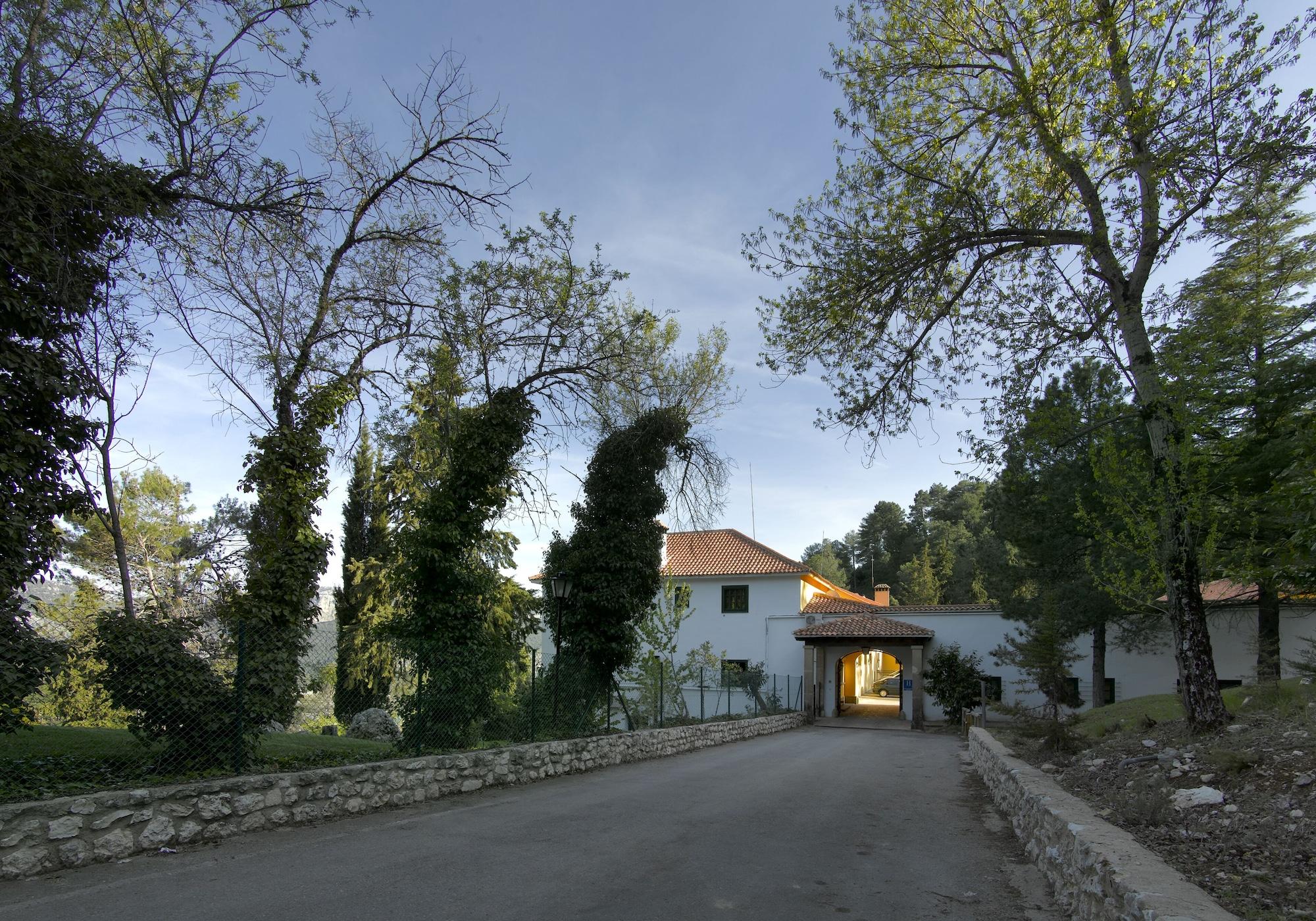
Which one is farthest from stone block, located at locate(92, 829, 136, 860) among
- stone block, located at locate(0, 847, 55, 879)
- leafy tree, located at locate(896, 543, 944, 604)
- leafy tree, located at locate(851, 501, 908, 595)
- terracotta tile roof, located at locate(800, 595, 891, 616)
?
leafy tree, located at locate(851, 501, 908, 595)

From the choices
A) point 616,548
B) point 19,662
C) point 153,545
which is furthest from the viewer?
point 153,545

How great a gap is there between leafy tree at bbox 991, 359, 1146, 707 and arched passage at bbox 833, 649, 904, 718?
7824mm

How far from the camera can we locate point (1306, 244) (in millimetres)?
14562

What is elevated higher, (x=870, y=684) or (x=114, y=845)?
(x=114, y=845)

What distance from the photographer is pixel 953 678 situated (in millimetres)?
28234

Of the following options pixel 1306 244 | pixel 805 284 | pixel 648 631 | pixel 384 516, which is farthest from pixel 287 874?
pixel 384 516

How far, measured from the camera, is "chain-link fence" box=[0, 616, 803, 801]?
661 centimetres

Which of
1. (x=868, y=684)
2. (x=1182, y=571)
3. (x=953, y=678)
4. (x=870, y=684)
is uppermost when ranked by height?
(x=1182, y=571)

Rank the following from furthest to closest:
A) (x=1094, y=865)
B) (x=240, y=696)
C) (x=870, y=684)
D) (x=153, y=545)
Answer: (x=870, y=684) → (x=153, y=545) → (x=240, y=696) → (x=1094, y=865)

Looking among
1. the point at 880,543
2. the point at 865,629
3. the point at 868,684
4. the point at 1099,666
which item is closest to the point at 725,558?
the point at 865,629

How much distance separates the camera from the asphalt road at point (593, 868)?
194 inches

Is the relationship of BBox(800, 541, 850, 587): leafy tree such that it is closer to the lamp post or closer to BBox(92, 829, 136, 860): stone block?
the lamp post

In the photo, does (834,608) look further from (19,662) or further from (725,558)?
(19,662)

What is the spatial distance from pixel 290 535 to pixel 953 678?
25805 millimetres
